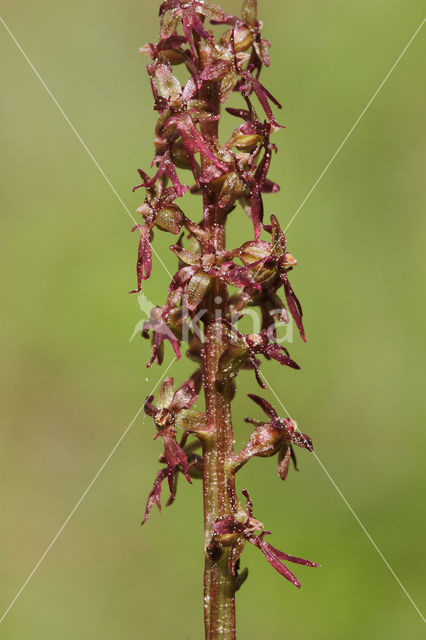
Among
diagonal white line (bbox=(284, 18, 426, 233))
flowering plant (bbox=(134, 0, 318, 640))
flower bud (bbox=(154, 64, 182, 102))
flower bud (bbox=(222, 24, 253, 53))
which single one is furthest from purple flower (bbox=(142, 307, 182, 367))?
diagonal white line (bbox=(284, 18, 426, 233))

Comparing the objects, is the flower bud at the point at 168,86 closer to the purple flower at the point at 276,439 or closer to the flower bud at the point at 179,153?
the flower bud at the point at 179,153

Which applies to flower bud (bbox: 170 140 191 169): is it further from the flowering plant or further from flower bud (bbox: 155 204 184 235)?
flower bud (bbox: 155 204 184 235)

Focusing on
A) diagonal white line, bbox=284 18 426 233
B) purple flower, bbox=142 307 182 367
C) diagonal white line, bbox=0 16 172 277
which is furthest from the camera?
diagonal white line, bbox=0 16 172 277

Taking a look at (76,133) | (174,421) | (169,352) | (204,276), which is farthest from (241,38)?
(76,133)

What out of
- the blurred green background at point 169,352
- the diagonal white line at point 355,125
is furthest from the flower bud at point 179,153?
the diagonal white line at point 355,125

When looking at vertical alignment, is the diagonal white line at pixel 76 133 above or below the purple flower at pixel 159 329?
above

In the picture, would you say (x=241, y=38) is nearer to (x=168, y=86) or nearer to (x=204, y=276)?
(x=168, y=86)

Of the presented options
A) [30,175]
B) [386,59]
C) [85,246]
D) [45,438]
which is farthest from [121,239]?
[386,59]
